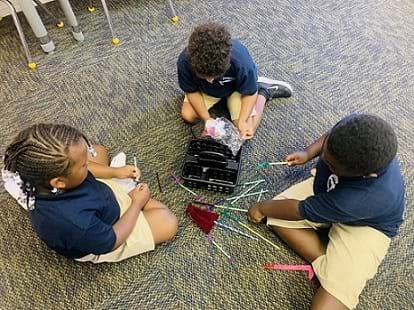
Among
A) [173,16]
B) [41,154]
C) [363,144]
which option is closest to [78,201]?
[41,154]

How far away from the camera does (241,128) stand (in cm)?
142

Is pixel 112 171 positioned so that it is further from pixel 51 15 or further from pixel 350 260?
pixel 51 15

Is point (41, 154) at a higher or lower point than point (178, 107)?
higher

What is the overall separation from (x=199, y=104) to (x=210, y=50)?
11.7 inches

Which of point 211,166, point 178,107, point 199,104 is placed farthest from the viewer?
point 178,107

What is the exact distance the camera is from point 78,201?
984 mm

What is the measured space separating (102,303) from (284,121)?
0.85 meters

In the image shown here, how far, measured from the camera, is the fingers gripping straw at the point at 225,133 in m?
1.34

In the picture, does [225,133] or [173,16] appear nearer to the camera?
[225,133]

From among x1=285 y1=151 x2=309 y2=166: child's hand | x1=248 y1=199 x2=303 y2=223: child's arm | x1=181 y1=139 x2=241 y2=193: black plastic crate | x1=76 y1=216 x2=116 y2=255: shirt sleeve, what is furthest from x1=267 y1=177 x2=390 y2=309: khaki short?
x1=76 y1=216 x2=116 y2=255: shirt sleeve

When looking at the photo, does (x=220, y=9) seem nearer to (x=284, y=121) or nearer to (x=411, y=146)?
(x=284, y=121)

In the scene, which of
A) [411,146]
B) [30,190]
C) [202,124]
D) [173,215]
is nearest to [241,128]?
[202,124]

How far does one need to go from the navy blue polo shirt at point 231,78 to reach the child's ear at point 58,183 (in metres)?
0.56

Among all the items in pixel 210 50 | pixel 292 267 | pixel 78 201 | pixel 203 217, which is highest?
pixel 210 50
